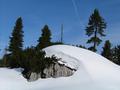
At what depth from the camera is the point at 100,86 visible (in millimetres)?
19094

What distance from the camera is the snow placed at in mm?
19234

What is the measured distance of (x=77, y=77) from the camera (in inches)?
802

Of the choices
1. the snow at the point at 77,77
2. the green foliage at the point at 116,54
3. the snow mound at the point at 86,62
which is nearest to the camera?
the snow at the point at 77,77

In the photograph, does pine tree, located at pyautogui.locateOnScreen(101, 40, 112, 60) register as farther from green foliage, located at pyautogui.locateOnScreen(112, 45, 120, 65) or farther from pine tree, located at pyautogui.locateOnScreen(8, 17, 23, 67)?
pine tree, located at pyautogui.locateOnScreen(8, 17, 23, 67)

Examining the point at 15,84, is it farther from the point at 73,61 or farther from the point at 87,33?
the point at 87,33

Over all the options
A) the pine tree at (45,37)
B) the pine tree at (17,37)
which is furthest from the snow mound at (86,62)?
the pine tree at (17,37)

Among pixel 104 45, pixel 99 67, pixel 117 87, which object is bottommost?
pixel 117 87

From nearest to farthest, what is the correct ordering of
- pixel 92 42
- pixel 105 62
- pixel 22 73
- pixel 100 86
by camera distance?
pixel 100 86 → pixel 22 73 → pixel 105 62 → pixel 92 42

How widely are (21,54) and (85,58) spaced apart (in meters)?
4.23

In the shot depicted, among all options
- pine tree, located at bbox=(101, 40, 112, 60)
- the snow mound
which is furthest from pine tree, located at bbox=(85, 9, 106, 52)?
the snow mound

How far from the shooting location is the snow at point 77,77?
1923cm

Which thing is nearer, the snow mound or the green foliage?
the snow mound

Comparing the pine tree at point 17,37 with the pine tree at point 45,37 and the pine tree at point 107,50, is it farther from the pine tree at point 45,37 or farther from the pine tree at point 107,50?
the pine tree at point 107,50

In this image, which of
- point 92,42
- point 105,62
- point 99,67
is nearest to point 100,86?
point 99,67
